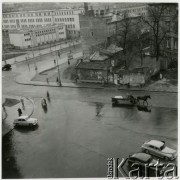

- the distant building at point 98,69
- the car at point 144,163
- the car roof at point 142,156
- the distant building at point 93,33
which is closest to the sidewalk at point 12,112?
the distant building at point 98,69

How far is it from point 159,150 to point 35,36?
261ft

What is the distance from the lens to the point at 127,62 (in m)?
57.4

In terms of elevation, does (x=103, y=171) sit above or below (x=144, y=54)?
below

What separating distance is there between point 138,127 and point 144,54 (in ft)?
105

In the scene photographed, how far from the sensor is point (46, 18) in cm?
11138

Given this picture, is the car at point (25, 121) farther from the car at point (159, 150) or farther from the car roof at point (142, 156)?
the car roof at point (142, 156)

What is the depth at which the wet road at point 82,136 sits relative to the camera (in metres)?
24.0

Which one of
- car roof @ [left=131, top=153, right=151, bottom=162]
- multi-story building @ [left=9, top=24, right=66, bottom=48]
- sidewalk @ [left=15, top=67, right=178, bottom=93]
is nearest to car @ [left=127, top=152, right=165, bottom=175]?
car roof @ [left=131, top=153, right=151, bottom=162]

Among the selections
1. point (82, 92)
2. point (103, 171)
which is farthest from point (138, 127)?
point (82, 92)

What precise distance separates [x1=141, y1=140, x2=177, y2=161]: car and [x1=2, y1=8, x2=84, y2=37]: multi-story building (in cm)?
8272

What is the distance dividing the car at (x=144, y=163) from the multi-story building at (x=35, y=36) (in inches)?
3053

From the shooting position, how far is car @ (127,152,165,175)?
21.6 metres

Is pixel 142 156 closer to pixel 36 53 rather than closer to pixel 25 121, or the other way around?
pixel 25 121

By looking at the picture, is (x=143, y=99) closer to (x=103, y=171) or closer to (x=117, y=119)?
(x=117, y=119)
